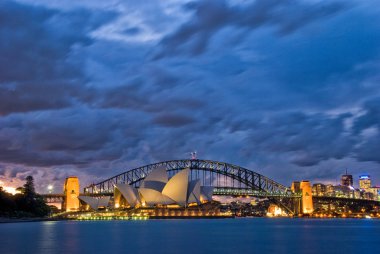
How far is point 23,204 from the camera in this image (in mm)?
121562

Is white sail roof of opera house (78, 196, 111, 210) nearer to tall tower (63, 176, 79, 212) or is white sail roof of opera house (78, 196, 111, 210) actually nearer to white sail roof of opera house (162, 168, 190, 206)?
tall tower (63, 176, 79, 212)

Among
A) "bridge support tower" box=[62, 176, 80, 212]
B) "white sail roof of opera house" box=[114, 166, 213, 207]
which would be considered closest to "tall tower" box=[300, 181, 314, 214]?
"white sail roof of opera house" box=[114, 166, 213, 207]

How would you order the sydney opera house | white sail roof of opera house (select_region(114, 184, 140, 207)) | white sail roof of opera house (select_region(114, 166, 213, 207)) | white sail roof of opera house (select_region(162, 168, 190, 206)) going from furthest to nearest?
white sail roof of opera house (select_region(114, 184, 140, 207)) → the sydney opera house → white sail roof of opera house (select_region(114, 166, 213, 207)) → white sail roof of opera house (select_region(162, 168, 190, 206))

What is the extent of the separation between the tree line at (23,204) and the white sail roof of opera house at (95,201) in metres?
18.4

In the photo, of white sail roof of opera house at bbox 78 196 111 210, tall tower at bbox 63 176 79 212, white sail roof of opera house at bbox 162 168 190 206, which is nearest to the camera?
white sail roof of opera house at bbox 162 168 190 206

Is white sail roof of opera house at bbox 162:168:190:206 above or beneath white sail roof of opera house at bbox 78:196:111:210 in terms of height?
above

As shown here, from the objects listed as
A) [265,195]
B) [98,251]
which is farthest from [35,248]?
[265,195]

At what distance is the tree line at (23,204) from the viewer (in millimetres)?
110062

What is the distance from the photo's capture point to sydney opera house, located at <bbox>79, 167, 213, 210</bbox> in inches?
5359

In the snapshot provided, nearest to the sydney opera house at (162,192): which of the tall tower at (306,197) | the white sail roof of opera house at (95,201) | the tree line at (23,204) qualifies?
the white sail roof of opera house at (95,201)

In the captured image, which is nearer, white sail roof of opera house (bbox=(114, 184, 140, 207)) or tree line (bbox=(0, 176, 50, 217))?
tree line (bbox=(0, 176, 50, 217))

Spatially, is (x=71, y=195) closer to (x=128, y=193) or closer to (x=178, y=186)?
(x=128, y=193)

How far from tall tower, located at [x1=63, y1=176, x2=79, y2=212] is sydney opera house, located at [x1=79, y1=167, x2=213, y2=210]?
1392 centimetres

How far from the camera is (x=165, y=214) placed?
14138cm
